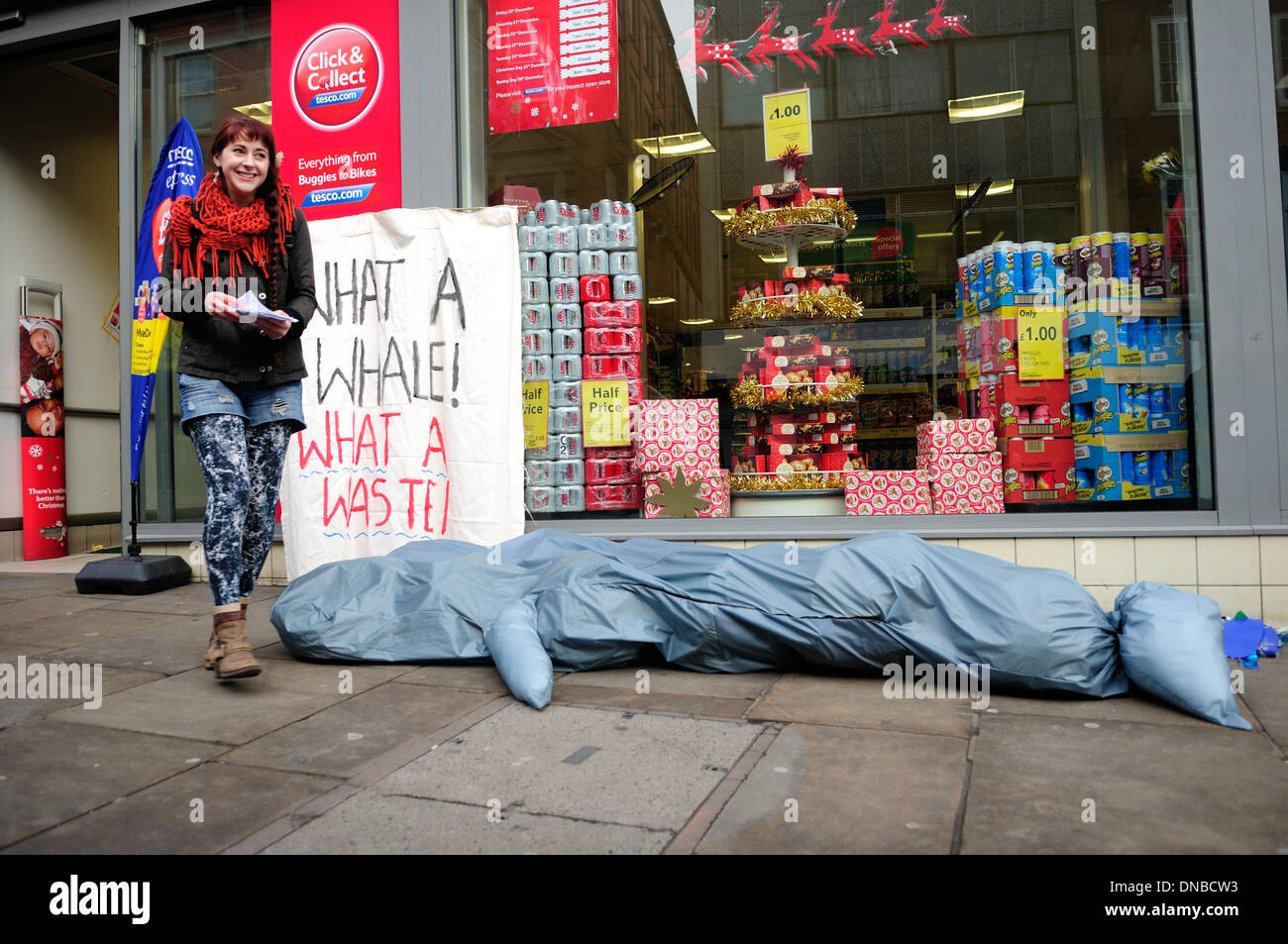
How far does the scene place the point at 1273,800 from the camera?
2.17m

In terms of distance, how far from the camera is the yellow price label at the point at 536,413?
550 centimetres

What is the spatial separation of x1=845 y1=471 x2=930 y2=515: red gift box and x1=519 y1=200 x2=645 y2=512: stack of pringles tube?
1.30 m

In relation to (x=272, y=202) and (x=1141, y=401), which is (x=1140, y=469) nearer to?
(x=1141, y=401)

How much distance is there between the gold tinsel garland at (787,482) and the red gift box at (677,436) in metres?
0.18

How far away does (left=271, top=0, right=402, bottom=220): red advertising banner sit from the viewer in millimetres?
5562

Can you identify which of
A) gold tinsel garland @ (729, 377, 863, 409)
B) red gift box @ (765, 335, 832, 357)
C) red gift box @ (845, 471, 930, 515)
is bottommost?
red gift box @ (845, 471, 930, 515)

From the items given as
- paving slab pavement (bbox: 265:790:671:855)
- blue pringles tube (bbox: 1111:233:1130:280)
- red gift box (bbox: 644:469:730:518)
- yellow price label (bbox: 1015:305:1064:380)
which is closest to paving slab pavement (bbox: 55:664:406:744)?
paving slab pavement (bbox: 265:790:671:855)

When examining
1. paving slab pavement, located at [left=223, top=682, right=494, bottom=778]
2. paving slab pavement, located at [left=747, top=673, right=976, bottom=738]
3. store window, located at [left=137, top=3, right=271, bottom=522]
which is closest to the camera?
paving slab pavement, located at [left=223, top=682, right=494, bottom=778]

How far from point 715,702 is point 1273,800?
60.1 inches

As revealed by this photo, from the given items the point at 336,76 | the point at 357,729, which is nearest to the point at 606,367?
the point at 336,76

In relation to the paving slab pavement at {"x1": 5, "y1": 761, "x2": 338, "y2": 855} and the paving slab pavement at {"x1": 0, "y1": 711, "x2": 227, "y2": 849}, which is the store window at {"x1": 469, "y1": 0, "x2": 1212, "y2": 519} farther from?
the paving slab pavement at {"x1": 5, "y1": 761, "x2": 338, "y2": 855}

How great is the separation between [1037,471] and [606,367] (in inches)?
102

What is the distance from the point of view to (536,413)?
553cm
